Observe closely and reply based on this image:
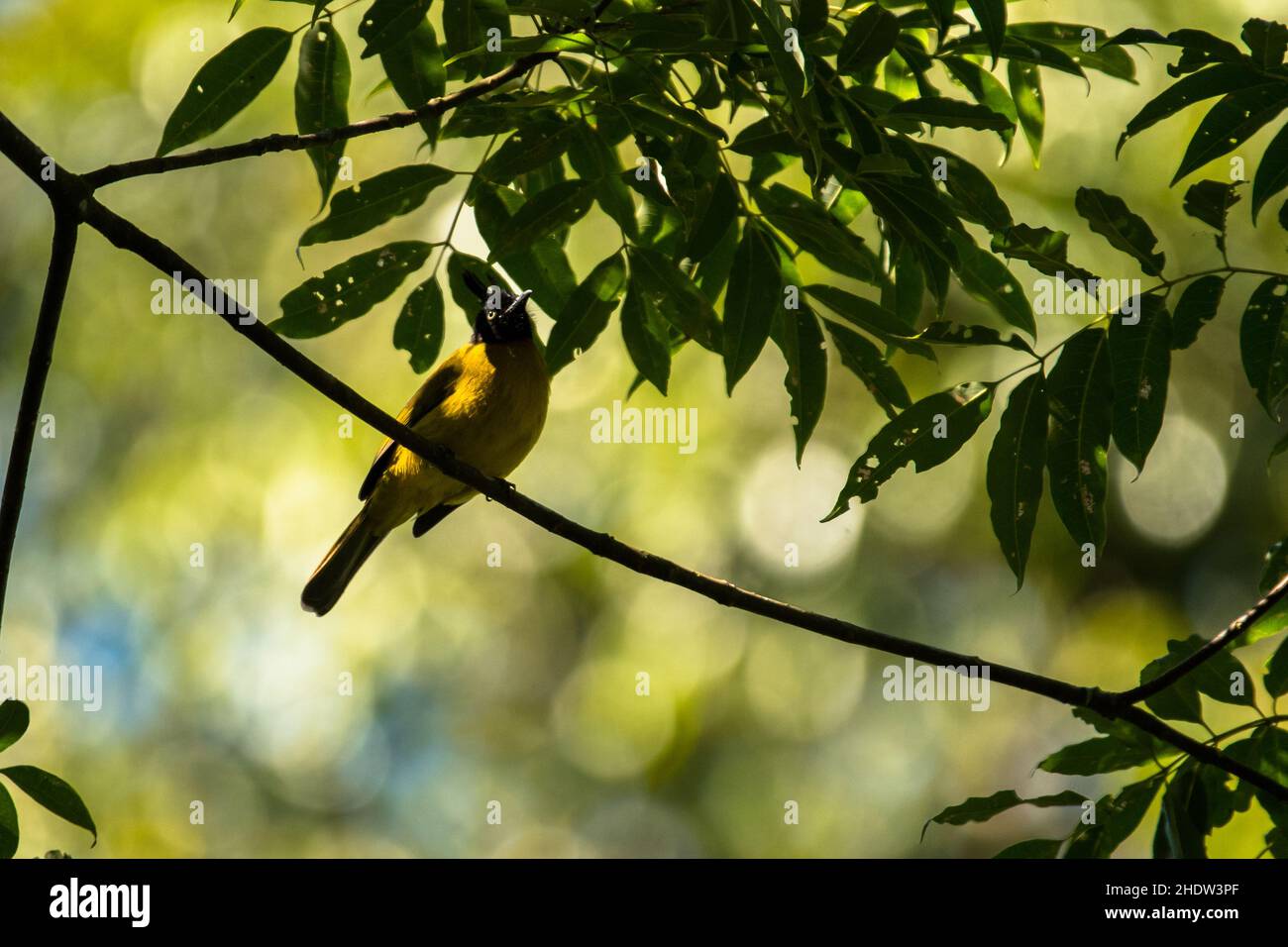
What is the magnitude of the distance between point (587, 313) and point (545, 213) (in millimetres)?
280

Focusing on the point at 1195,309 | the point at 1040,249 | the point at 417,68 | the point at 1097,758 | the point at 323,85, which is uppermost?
the point at 323,85

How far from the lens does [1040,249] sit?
254cm

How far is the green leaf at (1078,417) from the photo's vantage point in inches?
101

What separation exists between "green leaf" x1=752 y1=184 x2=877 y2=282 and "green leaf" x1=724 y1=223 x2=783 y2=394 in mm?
65

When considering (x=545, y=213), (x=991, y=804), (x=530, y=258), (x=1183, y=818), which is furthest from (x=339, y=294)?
(x=1183, y=818)

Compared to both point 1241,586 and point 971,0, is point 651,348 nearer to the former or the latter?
point 971,0

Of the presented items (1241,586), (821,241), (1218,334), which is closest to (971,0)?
(821,241)

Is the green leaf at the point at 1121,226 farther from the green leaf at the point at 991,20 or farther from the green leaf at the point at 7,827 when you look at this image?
the green leaf at the point at 7,827

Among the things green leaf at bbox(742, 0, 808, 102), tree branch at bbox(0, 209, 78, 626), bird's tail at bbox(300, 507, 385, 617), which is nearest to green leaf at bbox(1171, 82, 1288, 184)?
green leaf at bbox(742, 0, 808, 102)

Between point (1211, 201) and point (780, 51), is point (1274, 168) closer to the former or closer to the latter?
point (1211, 201)

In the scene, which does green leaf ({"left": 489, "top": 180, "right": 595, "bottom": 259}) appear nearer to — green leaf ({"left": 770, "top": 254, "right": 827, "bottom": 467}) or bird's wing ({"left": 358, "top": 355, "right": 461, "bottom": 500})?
green leaf ({"left": 770, "top": 254, "right": 827, "bottom": 467})

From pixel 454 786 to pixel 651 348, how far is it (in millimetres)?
7343

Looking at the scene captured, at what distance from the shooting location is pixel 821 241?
2.71 metres

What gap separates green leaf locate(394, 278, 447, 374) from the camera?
3.34m
